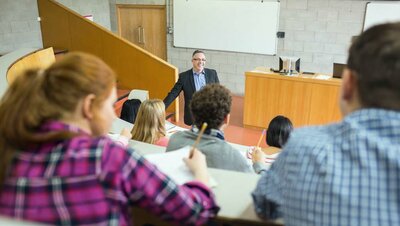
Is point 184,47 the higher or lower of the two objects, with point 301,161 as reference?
lower

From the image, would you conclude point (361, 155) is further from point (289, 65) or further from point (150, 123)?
point (289, 65)

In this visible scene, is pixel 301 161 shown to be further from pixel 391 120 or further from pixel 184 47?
pixel 184 47

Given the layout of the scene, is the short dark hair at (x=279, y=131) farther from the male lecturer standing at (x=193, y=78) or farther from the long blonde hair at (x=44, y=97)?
the long blonde hair at (x=44, y=97)

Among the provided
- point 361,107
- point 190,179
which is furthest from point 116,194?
point 361,107

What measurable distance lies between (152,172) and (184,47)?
6.66 metres

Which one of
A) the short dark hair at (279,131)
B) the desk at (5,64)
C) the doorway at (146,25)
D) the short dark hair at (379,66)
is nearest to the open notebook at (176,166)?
the short dark hair at (379,66)

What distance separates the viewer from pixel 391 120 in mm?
733

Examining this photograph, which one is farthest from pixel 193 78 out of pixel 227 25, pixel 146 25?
pixel 146 25

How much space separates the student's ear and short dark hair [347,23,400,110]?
0.63 m

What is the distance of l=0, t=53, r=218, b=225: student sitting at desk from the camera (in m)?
0.77

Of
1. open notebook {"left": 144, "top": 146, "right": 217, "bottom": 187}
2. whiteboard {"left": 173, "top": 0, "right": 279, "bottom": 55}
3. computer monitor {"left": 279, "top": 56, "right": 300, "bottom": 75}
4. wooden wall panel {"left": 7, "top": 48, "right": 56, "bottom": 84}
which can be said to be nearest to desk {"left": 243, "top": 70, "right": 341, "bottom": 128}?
computer monitor {"left": 279, "top": 56, "right": 300, "bottom": 75}

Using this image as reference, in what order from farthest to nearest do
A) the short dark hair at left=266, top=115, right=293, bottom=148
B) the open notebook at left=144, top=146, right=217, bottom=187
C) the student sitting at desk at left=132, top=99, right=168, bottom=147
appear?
the short dark hair at left=266, top=115, right=293, bottom=148 < the student sitting at desk at left=132, top=99, right=168, bottom=147 < the open notebook at left=144, top=146, right=217, bottom=187

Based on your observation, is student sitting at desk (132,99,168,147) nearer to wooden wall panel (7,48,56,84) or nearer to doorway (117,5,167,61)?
wooden wall panel (7,48,56,84)

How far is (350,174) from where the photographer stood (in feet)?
2.43
